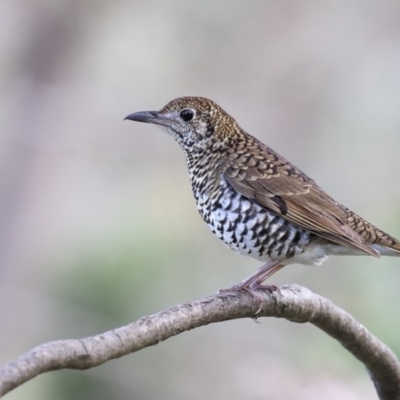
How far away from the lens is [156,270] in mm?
6938

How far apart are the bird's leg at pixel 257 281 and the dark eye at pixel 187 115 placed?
0.98m

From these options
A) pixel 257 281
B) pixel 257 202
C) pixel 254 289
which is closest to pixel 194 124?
pixel 257 202

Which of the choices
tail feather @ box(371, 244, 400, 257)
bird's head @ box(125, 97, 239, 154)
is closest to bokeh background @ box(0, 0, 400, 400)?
tail feather @ box(371, 244, 400, 257)

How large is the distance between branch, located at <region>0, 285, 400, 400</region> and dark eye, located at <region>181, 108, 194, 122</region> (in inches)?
54.7

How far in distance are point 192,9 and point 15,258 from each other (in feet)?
13.5

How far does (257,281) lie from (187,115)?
116cm

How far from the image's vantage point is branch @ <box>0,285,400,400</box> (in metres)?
2.51

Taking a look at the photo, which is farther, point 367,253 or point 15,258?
point 15,258

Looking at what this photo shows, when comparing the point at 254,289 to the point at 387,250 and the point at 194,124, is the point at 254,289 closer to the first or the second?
the point at 387,250

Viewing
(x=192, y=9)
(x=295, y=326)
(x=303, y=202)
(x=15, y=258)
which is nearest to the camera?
(x=303, y=202)

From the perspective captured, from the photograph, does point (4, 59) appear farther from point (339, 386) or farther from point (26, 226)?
point (339, 386)

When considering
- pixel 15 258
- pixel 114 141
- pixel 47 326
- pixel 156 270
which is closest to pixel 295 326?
pixel 156 270

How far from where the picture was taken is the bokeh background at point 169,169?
245 inches

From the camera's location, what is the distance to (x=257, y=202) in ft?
15.8
